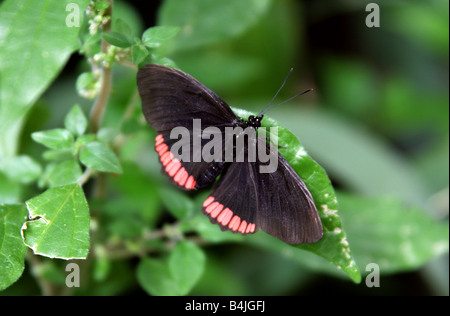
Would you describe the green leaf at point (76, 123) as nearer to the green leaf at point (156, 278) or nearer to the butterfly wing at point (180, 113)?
the butterfly wing at point (180, 113)

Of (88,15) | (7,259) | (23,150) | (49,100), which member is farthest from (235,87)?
(7,259)

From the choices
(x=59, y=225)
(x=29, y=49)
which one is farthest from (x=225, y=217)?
(x=29, y=49)

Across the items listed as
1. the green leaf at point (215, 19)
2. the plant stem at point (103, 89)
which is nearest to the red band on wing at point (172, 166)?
the plant stem at point (103, 89)

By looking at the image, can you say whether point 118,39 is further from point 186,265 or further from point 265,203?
point 186,265

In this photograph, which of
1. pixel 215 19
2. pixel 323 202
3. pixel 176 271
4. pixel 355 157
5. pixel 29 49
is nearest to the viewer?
pixel 29 49

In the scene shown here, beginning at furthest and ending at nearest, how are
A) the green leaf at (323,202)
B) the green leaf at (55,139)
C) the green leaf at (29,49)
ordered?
1. the green leaf at (55,139)
2. the green leaf at (323,202)
3. the green leaf at (29,49)
